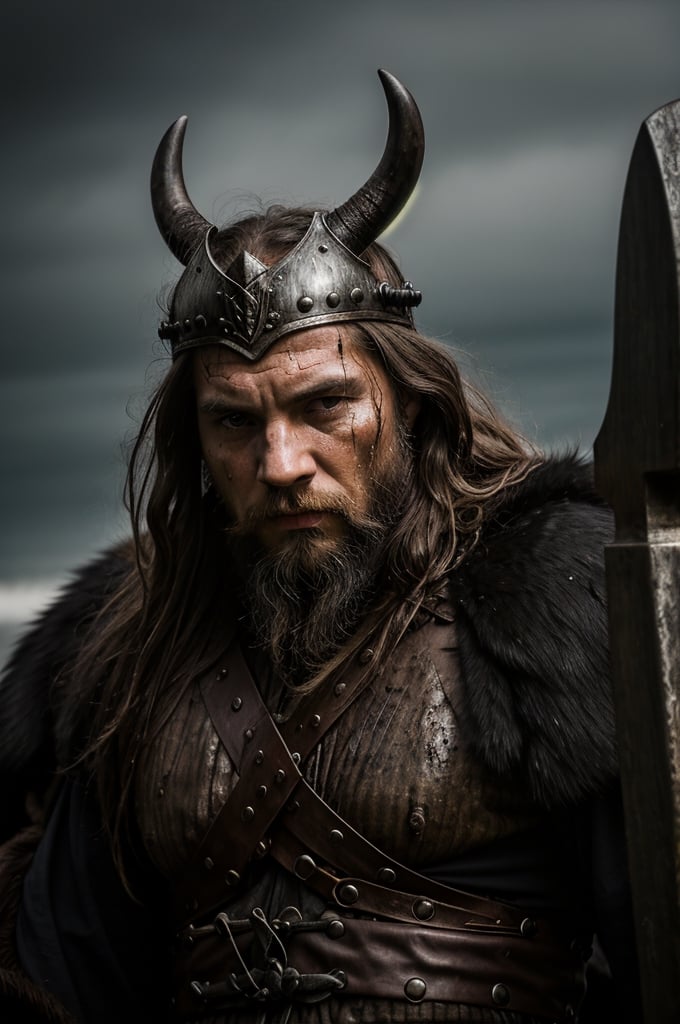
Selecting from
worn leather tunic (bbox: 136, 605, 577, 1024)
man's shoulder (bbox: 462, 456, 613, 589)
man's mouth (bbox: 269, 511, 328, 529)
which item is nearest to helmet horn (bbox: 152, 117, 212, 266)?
man's mouth (bbox: 269, 511, 328, 529)

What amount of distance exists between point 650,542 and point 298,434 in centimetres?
116

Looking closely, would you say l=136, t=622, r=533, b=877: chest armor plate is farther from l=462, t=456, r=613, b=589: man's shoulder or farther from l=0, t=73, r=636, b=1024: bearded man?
l=462, t=456, r=613, b=589: man's shoulder

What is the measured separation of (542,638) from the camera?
294 centimetres

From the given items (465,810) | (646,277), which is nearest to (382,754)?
(465,810)

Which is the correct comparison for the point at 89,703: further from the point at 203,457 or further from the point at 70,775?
the point at 203,457

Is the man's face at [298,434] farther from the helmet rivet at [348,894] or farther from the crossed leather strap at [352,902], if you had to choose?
the helmet rivet at [348,894]

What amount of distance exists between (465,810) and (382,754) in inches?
8.1

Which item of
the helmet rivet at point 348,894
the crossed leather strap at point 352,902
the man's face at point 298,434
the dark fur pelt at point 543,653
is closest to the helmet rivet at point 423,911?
the crossed leather strap at point 352,902

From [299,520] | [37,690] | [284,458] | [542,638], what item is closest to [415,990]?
[542,638]

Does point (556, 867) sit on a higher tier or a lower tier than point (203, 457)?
lower

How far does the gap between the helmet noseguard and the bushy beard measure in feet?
1.29

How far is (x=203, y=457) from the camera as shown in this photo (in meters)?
3.47

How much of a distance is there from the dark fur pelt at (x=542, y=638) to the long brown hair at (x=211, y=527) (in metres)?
0.11

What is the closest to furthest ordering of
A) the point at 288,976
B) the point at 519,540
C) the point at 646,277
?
the point at 646,277, the point at 288,976, the point at 519,540
